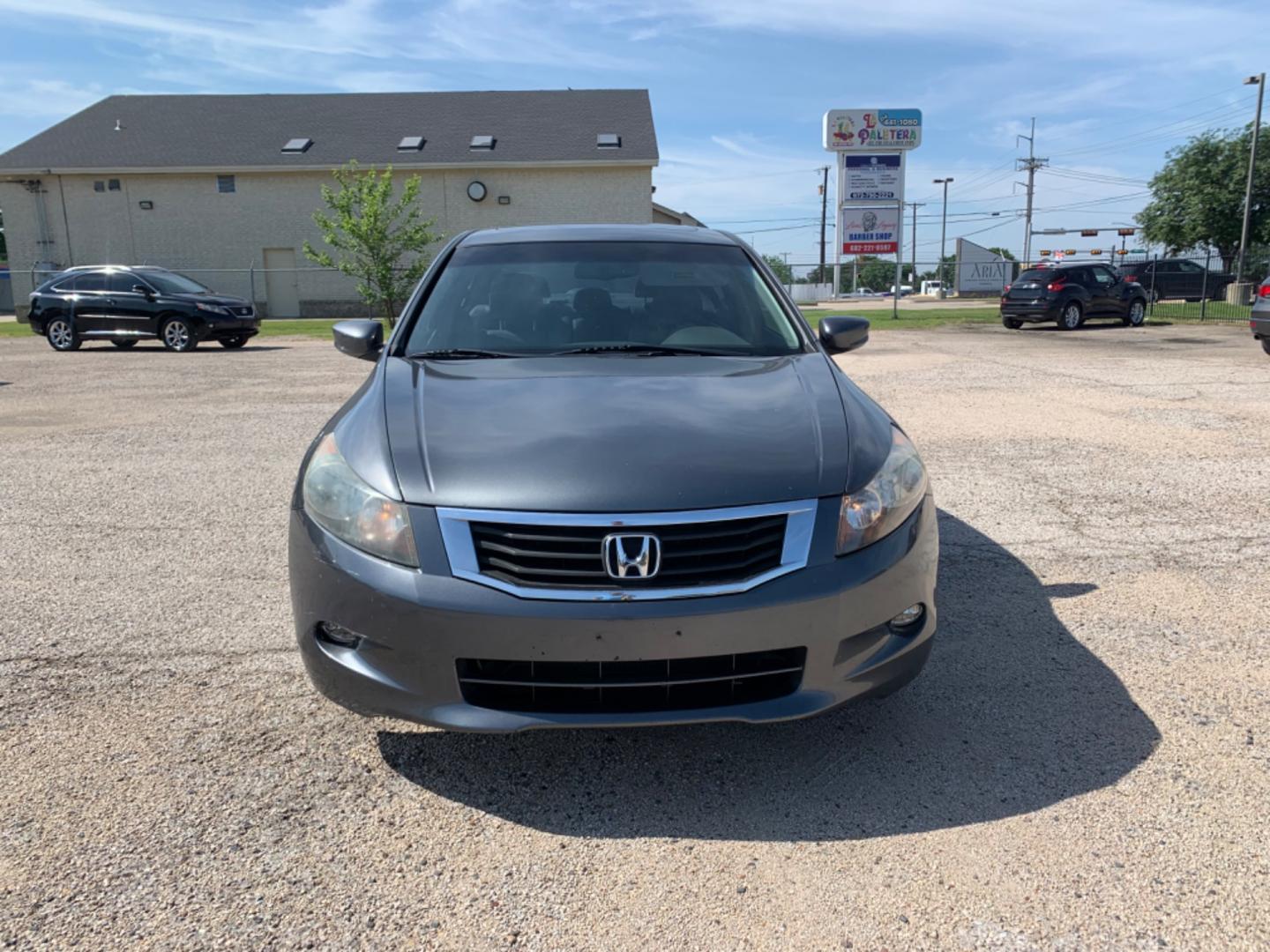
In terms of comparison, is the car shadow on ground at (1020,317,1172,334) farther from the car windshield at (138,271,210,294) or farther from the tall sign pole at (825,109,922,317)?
the car windshield at (138,271,210,294)

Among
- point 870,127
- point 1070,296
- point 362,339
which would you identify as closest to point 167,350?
point 362,339

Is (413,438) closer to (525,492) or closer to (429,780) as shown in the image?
(525,492)

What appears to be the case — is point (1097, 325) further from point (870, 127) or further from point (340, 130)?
point (340, 130)

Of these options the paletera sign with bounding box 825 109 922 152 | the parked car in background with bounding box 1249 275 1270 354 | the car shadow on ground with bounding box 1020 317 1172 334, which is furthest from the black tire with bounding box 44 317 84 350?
the paletera sign with bounding box 825 109 922 152

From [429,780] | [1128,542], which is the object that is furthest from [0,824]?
[1128,542]

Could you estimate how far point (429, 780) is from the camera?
2668mm

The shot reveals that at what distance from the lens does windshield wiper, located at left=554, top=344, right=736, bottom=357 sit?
353cm

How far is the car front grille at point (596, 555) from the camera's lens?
2312 millimetres

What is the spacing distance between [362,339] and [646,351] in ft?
4.01

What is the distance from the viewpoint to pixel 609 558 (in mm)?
2311

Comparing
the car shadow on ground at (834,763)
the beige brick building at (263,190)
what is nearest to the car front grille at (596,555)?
the car shadow on ground at (834,763)

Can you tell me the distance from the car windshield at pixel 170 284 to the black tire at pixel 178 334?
1.99 ft

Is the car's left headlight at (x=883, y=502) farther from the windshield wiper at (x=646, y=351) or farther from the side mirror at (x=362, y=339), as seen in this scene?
the side mirror at (x=362, y=339)

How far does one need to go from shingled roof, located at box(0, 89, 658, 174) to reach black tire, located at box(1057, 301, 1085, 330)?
1508 centimetres
